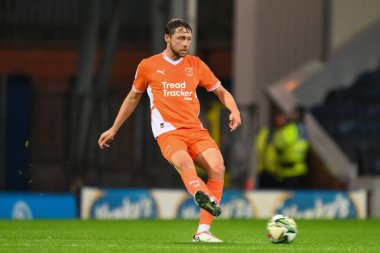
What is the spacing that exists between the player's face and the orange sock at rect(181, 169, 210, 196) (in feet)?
3.09

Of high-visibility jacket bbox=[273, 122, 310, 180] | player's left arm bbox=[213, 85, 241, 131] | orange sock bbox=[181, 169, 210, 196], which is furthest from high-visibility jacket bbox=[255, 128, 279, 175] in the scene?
orange sock bbox=[181, 169, 210, 196]

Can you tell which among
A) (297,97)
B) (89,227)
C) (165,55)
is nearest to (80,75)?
(297,97)

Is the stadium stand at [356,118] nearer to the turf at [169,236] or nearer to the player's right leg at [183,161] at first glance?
the turf at [169,236]

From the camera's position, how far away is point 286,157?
18109mm

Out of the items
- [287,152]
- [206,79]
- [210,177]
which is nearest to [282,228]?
[210,177]

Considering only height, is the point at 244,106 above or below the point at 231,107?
above

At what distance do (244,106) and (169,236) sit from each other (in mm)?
7275

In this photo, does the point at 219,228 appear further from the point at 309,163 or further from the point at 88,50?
the point at 88,50

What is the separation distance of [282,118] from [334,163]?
3.66 ft

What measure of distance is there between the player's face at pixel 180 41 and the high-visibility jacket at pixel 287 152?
8525 millimetres

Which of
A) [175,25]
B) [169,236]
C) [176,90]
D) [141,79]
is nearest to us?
[175,25]

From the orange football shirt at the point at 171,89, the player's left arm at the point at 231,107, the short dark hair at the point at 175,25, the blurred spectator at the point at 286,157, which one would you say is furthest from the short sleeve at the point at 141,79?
the blurred spectator at the point at 286,157

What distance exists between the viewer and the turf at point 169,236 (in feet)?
29.7

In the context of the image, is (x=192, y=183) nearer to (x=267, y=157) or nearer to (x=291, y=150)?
(x=291, y=150)
